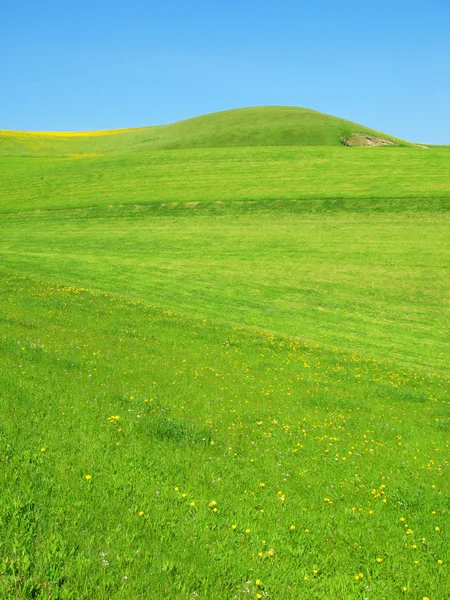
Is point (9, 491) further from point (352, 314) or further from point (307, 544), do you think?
point (352, 314)

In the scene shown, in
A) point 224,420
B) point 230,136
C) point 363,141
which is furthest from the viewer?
point 230,136

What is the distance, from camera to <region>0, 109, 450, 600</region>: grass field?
20.3 ft

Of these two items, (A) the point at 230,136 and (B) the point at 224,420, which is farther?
(A) the point at 230,136

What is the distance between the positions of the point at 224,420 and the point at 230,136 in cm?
9918

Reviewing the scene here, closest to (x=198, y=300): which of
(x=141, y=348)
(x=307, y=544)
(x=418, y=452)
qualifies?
(x=141, y=348)

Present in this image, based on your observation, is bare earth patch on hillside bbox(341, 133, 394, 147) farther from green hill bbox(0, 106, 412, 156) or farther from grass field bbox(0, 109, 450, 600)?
grass field bbox(0, 109, 450, 600)

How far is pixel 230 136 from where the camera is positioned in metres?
103

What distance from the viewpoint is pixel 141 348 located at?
16891mm

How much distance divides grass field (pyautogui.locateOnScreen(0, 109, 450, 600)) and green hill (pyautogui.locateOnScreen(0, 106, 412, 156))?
6578 cm

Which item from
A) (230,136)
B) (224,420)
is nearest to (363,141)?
(230,136)

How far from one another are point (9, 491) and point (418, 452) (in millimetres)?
9303


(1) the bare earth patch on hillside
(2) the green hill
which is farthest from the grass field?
(2) the green hill

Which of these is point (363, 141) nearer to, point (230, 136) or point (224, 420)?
point (230, 136)

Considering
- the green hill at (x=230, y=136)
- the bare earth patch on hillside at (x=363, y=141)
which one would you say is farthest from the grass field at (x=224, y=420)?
the green hill at (x=230, y=136)
